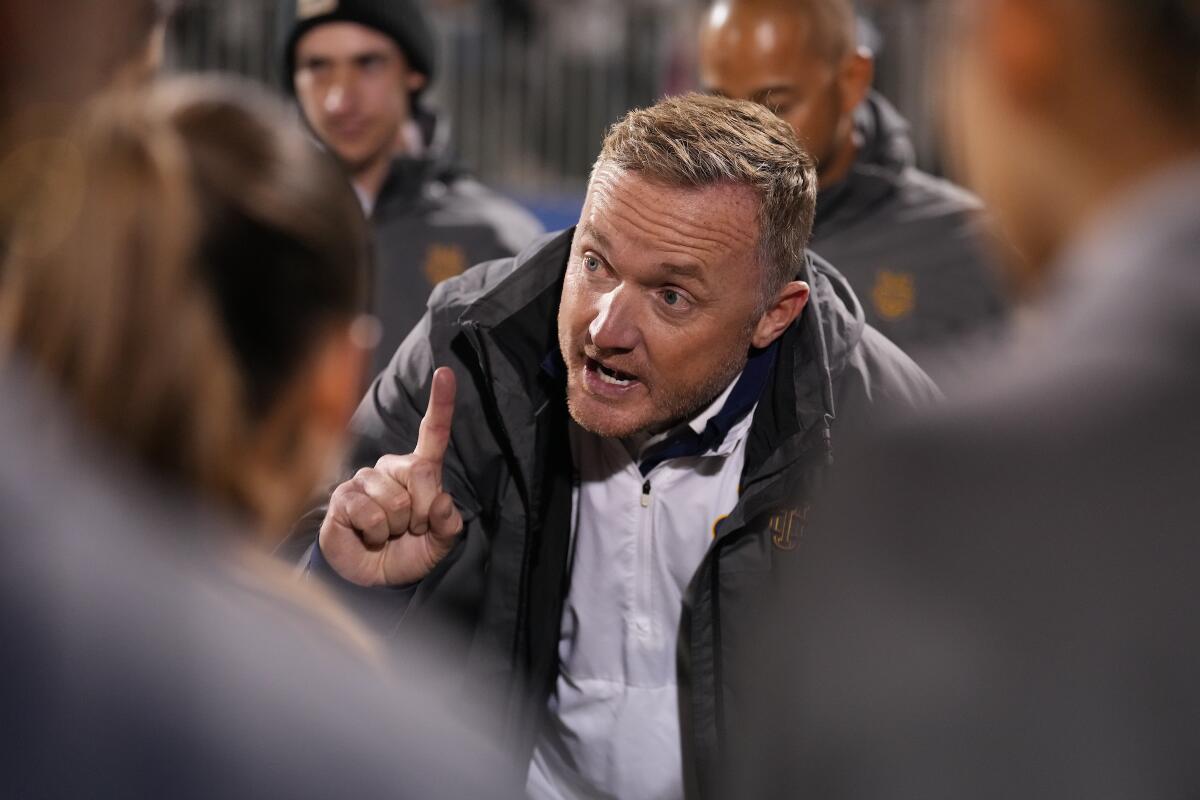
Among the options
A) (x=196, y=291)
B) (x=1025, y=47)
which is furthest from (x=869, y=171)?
(x=196, y=291)

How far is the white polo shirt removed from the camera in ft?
8.61

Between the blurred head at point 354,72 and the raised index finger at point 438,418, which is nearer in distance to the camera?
the raised index finger at point 438,418

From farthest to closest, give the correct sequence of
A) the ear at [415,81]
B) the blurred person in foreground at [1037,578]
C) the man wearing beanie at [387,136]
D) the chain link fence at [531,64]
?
1. the chain link fence at [531,64]
2. the ear at [415,81]
3. the man wearing beanie at [387,136]
4. the blurred person in foreground at [1037,578]

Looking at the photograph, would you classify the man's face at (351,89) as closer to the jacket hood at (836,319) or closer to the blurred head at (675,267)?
the blurred head at (675,267)

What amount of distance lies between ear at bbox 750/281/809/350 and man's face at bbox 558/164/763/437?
0.16 feet

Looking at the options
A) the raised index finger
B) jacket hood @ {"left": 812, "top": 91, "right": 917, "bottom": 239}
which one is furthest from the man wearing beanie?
the raised index finger

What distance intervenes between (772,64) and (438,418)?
2.02 meters

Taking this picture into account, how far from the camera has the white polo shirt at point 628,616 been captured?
262cm

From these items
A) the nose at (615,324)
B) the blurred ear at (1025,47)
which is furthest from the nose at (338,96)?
the blurred ear at (1025,47)

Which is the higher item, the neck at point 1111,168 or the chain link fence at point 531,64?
the neck at point 1111,168

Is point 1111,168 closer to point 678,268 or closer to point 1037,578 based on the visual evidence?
point 1037,578


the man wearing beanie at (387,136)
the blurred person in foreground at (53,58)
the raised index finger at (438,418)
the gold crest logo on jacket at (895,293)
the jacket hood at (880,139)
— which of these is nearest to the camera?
the blurred person in foreground at (53,58)

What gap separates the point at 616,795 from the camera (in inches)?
104

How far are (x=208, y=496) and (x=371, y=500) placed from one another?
4.12 ft
